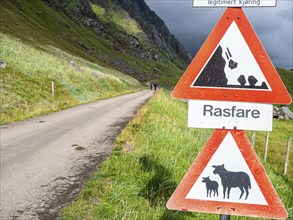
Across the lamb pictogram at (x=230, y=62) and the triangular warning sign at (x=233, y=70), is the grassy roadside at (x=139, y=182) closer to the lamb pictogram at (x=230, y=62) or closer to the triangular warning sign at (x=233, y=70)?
the triangular warning sign at (x=233, y=70)

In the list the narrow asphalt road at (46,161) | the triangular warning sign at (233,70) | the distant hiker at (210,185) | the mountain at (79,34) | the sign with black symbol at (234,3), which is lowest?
the narrow asphalt road at (46,161)

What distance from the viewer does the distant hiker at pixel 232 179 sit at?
3062mm

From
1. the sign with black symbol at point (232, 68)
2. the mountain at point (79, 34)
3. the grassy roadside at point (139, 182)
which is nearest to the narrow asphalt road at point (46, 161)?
the grassy roadside at point (139, 182)

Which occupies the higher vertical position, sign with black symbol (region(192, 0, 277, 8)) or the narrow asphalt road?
sign with black symbol (region(192, 0, 277, 8))

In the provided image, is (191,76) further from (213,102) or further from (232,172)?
(232,172)

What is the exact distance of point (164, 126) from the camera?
966 cm

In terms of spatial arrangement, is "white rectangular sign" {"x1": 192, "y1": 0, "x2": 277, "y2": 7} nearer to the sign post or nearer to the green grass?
the sign post

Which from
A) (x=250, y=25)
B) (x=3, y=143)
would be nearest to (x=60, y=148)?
(x=3, y=143)

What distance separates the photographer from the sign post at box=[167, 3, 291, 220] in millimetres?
3057

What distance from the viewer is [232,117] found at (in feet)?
10.2

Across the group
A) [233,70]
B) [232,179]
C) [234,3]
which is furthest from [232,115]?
[234,3]

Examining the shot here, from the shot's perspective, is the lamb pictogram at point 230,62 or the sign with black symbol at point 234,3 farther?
the lamb pictogram at point 230,62

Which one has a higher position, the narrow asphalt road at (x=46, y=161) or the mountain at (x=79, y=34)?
the mountain at (x=79, y=34)

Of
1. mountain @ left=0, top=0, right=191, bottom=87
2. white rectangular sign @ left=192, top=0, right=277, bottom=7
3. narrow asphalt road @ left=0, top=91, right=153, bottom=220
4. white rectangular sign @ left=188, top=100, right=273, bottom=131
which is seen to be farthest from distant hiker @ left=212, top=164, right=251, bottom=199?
mountain @ left=0, top=0, right=191, bottom=87
